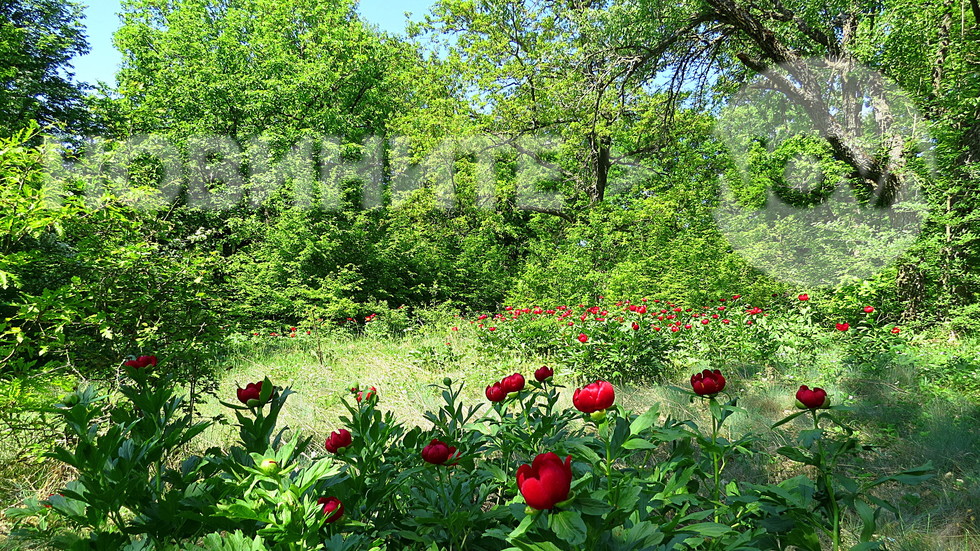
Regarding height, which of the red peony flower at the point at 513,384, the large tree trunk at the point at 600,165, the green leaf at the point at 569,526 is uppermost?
the large tree trunk at the point at 600,165

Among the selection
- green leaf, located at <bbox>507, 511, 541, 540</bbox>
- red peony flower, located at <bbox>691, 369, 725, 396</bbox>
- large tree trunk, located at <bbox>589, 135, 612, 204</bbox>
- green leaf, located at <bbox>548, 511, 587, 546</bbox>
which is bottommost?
green leaf, located at <bbox>507, 511, 541, 540</bbox>

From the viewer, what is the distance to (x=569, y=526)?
0.80m

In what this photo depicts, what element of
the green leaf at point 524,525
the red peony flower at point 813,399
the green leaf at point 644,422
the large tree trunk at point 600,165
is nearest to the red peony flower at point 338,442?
the green leaf at point 524,525

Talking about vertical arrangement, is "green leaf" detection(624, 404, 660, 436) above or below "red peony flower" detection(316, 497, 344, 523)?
above

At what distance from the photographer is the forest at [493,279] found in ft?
4.16

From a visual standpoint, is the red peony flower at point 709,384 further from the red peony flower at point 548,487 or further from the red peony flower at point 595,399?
the red peony flower at point 548,487

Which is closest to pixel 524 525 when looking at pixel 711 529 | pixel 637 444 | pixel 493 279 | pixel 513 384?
pixel 637 444

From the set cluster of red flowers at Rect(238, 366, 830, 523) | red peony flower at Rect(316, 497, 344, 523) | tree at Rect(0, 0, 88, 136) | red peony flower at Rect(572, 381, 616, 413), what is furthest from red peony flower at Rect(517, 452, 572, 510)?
tree at Rect(0, 0, 88, 136)

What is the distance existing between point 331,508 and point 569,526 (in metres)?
0.58

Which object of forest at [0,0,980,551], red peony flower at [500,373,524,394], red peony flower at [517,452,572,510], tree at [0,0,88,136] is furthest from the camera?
tree at [0,0,88,136]

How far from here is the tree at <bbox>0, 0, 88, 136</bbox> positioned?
25.4 ft

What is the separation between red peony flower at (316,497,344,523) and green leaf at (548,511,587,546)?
1.79 feet

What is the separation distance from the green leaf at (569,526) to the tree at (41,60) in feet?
34.0

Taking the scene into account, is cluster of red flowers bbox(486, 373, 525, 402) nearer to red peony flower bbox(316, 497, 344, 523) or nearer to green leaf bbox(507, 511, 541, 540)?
red peony flower bbox(316, 497, 344, 523)
